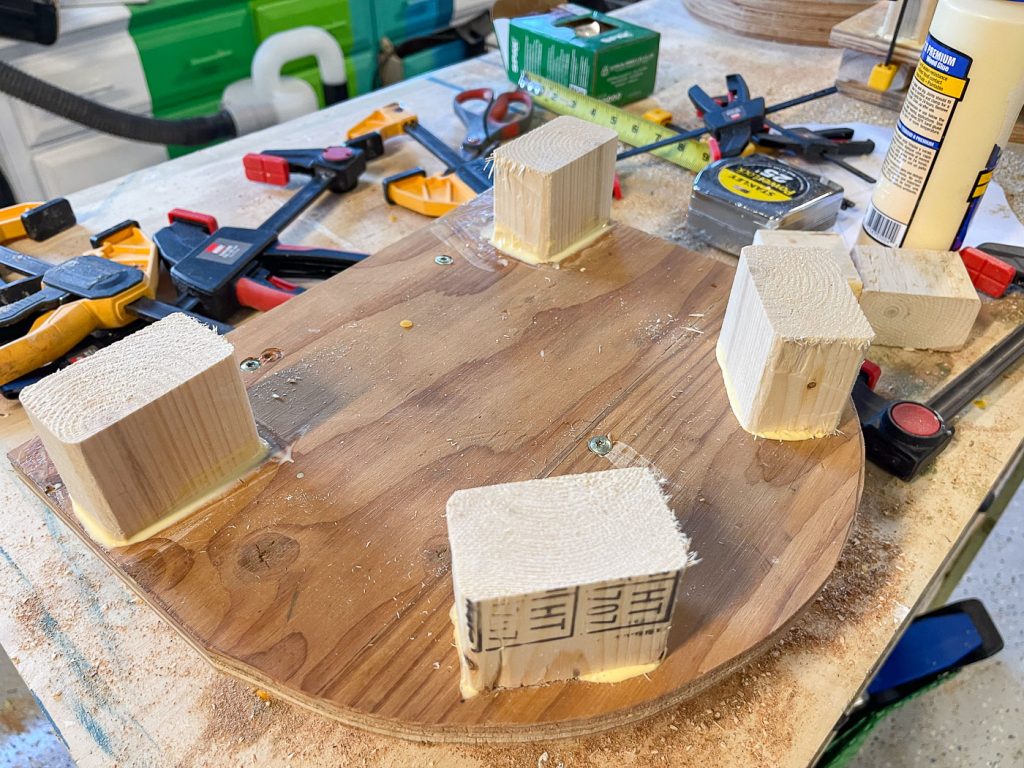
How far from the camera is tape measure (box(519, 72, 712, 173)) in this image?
136cm

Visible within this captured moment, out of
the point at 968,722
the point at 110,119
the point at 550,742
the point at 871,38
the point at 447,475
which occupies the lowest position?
the point at 968,722

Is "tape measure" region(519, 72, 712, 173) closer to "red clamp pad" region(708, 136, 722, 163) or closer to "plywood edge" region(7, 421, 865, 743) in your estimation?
"red clamp pad" region(708, 136, 722, 163)

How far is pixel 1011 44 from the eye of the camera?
84cm

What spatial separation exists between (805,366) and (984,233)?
74cm

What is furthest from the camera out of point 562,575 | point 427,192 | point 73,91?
point 73,91

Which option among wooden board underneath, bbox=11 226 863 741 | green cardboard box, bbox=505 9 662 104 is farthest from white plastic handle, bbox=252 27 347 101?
wooden board underneath, bbox=11 226 863 741

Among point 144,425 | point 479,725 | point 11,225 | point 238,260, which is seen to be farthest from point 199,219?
point 479,725

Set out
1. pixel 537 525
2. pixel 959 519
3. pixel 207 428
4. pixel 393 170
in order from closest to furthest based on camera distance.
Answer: pixel 537 525, pixel 207 428, pixel 959 519, pixel 393 170

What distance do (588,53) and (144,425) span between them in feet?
3.97

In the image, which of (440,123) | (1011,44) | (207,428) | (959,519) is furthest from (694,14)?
(207,428)

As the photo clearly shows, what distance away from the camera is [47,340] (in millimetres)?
916

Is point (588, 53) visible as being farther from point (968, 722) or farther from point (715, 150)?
point (968, 722)

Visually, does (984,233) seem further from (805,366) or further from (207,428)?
(207,428)

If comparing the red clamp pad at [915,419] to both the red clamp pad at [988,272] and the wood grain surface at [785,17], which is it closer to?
the red clamp pad at [988,272]
